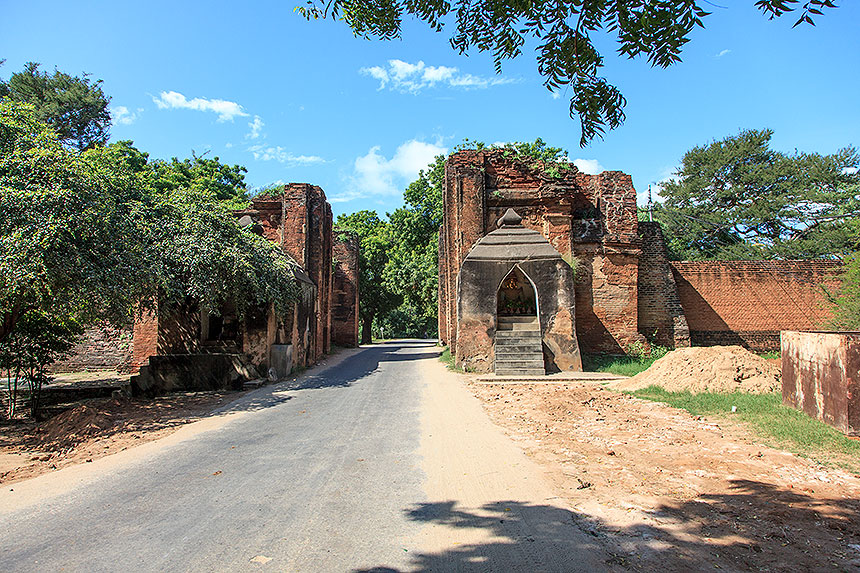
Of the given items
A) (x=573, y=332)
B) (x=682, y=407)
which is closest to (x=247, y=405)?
(x=682, y=407)

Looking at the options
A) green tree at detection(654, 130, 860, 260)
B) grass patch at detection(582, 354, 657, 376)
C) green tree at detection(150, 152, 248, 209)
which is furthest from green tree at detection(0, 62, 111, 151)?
green tree at detection(654, 130, 860, 260)

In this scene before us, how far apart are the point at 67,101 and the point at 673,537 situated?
38412mm

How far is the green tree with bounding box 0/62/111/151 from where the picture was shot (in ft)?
95.4

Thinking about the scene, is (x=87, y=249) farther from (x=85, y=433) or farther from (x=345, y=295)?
(x=345, y=295)

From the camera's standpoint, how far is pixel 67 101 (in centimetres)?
2994

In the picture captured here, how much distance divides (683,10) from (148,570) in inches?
185

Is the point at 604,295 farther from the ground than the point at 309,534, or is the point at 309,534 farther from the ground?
the point at 604,295

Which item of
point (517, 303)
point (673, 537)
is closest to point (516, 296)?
point (517, 303)

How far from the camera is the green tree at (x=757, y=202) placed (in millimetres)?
26375

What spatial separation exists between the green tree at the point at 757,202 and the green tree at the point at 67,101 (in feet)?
124

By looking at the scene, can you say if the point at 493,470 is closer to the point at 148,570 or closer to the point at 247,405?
the point at 148,570

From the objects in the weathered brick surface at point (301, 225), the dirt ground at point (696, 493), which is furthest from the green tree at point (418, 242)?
the dirt ground at point (696, 493)

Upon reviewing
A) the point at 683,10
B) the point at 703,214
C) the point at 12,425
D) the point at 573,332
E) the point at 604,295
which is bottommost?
the point at 12,425

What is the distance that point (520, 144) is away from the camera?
3073 centimetres
